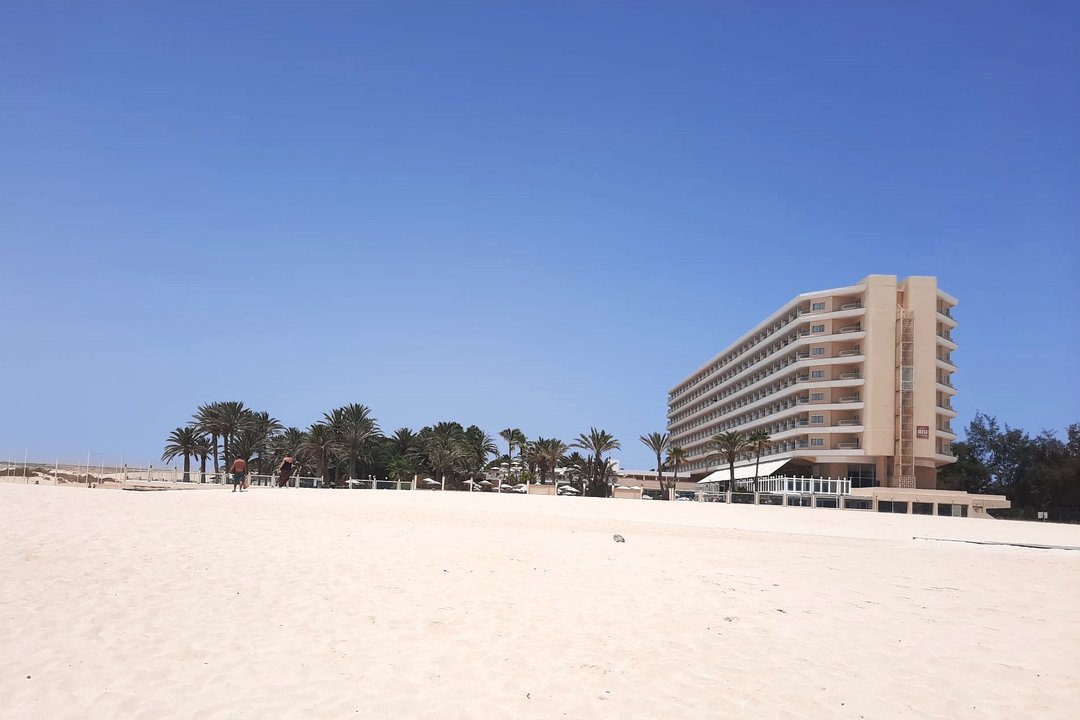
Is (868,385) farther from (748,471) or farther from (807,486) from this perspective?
(748,471)

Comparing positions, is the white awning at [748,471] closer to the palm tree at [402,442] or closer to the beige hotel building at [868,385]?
the beige hotel building at [868,385]

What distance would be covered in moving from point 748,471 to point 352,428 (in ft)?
152

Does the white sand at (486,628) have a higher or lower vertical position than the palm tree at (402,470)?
higher

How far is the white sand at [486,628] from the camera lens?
332 inches

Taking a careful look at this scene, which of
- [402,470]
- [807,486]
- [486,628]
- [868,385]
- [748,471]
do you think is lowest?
[402,470]

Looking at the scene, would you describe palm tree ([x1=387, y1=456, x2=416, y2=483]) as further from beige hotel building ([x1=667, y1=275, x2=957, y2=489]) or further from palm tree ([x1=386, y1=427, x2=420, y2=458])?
beige hotel building ([x1=667, y1=275, x2=957, y2=489])

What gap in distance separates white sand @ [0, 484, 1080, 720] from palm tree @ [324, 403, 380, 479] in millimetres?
67259

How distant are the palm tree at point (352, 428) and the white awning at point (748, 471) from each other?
4204 centimetres

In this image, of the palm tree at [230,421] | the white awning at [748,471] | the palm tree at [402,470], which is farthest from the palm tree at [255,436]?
the white awning at [748,471]

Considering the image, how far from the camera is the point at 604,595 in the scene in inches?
519

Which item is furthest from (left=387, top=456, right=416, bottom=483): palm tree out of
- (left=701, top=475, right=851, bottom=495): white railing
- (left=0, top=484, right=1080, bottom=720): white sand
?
(left=0, top=484, right=1080, bottom=720): white sand

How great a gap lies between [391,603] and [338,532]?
6.97 meters

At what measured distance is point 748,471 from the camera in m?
93.9

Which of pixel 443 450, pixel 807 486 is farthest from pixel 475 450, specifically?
pixel 807 486
